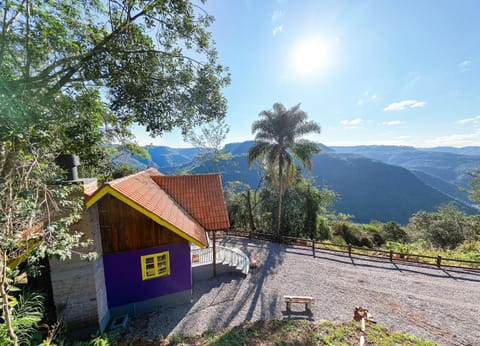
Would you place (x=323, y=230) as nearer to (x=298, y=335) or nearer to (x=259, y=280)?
(x=259, y=280)

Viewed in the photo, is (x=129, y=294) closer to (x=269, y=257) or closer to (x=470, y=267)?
(x=269, y=257)

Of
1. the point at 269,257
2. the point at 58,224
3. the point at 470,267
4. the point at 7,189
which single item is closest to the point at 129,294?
the point at 58,224

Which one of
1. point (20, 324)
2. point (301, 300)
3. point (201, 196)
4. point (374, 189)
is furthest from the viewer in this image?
point (374, 189)

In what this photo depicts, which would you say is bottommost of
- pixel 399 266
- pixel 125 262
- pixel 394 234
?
pixel 394 234

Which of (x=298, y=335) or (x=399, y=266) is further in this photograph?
(x=399, y=266)

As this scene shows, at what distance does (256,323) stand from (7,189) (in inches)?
307

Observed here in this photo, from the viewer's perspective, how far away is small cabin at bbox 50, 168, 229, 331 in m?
5.93

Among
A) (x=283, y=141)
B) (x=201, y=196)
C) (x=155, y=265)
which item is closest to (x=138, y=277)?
(x=155, y=265)

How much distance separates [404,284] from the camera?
382 inches

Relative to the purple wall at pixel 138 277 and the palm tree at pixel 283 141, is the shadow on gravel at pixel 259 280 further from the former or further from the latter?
the palm tree at pixel 283 141

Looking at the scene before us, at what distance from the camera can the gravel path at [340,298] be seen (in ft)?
22.8

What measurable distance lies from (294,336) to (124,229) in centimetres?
683

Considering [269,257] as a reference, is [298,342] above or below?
above

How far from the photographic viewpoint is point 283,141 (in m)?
15.7
